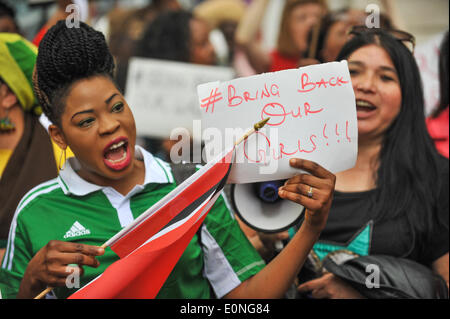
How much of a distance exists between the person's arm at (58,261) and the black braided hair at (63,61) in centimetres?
43

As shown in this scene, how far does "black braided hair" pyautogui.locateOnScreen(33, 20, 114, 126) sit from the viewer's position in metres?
1.91

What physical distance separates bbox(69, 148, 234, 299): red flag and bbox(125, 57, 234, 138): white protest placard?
2373 millimetres

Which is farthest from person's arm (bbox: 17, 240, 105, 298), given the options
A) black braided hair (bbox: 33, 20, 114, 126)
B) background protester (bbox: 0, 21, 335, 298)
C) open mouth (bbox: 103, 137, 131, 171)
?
black braided hair (bbox: 33, 20, 114, 126)

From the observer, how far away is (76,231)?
6.39 ft

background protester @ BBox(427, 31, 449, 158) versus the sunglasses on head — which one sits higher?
the sunglasses on head

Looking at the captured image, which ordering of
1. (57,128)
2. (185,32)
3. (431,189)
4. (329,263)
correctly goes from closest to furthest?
(57,128) < (329,263) < (431,189) < (185,32)

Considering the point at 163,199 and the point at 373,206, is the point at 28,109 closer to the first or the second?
the point at 163,199

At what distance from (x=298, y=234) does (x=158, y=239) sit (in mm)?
450

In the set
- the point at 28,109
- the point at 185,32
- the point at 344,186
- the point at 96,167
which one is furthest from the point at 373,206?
the point at 185,32

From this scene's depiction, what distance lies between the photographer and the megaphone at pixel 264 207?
2.07 m

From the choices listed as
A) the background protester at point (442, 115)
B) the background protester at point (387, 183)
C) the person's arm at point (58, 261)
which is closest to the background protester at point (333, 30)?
the background protester at point (442, 115)

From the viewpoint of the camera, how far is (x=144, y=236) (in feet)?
6.15

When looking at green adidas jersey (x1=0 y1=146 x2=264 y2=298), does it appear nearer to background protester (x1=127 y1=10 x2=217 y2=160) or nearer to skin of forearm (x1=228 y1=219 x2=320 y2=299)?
skin of forearm (x1=228 y1=219 x2=320 y2=299)

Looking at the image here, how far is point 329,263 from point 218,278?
471 mm
